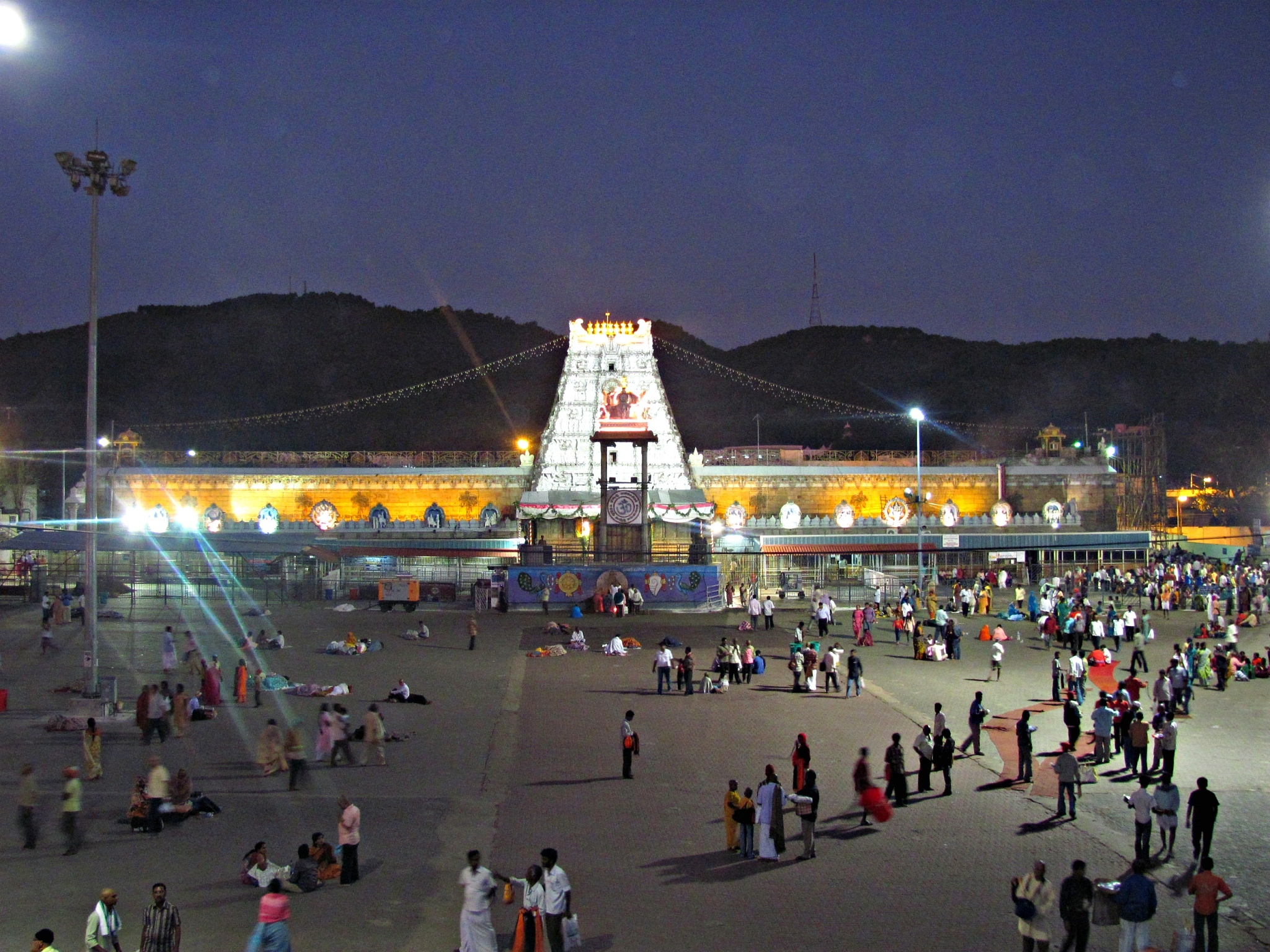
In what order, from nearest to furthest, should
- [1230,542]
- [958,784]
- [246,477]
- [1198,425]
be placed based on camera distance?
[958,784] < [1230,542] < [246,477] < [1198,425]

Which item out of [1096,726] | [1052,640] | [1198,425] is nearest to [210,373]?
[1198,425]

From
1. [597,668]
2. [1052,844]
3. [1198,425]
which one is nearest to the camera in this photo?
[1052,844]

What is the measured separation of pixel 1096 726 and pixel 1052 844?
14.5 ft

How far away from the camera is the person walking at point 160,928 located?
7852 mm

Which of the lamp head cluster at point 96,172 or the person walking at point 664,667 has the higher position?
the lamp head cluster at point 96,172

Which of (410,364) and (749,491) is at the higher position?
(410,364)

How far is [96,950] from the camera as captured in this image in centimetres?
806

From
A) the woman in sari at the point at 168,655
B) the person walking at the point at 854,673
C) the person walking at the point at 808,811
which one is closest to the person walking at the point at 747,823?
the person walking at the point at 808,811

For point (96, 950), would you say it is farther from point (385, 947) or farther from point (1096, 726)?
point (1096, 726)

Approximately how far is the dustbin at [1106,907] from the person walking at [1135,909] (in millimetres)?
147

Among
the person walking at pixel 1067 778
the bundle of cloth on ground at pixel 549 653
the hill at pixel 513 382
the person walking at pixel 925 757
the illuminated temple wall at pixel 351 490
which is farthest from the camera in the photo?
the hill at pixel 513 382

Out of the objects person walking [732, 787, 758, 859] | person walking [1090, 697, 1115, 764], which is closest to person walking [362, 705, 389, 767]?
person walking [732, 787, 758, 859]

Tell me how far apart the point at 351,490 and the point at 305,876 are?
51338 millimetres

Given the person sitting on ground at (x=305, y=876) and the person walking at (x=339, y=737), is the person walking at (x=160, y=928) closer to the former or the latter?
the person sitting on ground at (x=305, y=876)
